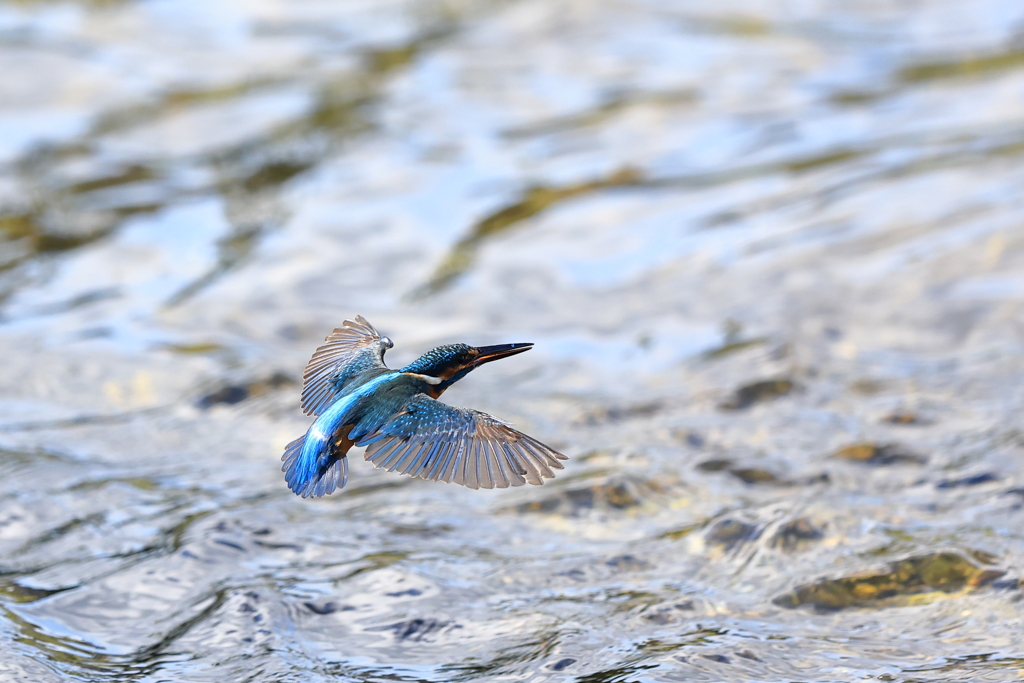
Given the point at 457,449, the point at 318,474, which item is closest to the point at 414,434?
the point at 457,449

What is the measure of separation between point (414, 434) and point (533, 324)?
3.41m

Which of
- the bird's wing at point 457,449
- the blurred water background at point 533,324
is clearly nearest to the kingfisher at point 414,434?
the bird's wing at point 457,449

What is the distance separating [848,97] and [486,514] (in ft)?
16.5

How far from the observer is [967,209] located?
22.0ft

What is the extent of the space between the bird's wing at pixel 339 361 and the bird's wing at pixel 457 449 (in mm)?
328

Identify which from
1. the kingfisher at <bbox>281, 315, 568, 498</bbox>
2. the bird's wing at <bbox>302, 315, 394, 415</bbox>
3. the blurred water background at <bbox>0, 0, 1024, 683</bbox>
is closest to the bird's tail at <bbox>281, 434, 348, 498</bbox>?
the kingfisher at <bbox>281, 315, 568, 498</bbox>

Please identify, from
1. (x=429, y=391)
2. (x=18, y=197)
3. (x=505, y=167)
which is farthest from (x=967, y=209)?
(x=18, y=197)

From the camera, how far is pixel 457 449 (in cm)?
293

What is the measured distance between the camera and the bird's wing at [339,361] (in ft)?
10.9

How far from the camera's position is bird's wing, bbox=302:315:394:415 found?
3.32 metres

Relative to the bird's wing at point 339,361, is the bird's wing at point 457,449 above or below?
below

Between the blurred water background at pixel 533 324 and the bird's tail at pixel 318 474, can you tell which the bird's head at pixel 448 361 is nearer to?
the bird's tail at pixel 318 474

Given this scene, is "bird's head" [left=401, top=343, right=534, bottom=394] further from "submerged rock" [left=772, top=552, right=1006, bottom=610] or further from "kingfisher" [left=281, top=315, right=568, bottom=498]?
"submerged rock" [left=772, top=552, right=1006, bottom=610]

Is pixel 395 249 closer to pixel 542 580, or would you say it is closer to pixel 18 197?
pixel 18 197
